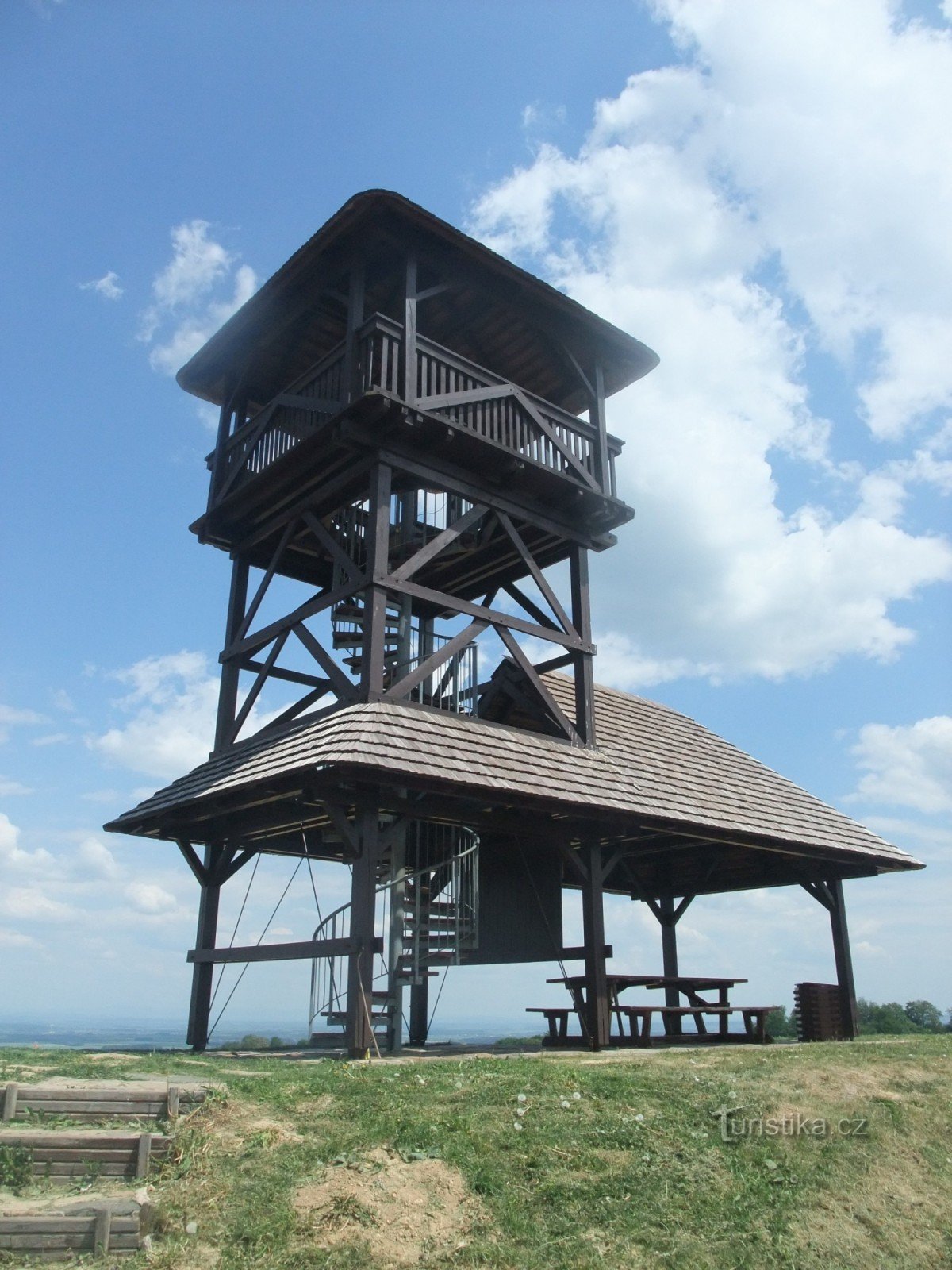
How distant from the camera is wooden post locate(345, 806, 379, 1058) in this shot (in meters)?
9.49

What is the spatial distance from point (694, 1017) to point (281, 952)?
6.88m

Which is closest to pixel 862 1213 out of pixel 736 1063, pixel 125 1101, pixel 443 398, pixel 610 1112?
pixel 610 1112

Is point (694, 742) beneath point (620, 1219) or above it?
above

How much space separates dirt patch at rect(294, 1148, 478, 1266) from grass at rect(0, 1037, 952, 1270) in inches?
0.5

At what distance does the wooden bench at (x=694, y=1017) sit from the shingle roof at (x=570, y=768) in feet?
7.40

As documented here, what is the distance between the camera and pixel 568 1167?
5.99m

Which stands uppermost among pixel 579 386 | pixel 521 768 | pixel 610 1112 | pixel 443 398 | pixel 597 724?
pixel 579 386

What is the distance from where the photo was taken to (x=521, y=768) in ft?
37.7

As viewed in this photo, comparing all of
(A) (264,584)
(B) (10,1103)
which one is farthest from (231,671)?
(B) (10,1103)

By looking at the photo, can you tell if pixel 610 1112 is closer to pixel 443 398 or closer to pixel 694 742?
pixel 443 398

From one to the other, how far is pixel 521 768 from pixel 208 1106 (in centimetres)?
576

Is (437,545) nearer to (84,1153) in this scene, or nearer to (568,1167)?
(568,1167)
